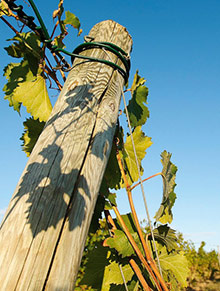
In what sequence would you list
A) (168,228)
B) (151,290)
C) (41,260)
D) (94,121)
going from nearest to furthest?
(41,260) → (94,121) → (151,290) → (168,228)

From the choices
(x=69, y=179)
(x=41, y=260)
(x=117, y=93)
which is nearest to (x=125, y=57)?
(x=117, y=93)

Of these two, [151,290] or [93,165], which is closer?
Result: [93,165]

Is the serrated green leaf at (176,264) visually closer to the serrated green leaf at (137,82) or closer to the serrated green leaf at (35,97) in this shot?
the serrated green leaf at (137,82)

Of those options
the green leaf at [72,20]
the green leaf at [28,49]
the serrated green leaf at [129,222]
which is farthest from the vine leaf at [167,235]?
the green leaf at [72,20]

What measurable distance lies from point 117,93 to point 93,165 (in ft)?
1.65

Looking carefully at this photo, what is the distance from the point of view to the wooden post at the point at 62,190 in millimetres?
813

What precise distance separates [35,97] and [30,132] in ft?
0.94

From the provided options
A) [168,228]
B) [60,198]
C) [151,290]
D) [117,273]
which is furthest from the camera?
[168,228]

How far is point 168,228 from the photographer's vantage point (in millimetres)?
1890

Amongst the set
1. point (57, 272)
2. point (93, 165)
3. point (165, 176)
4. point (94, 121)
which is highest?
point (165, 176)

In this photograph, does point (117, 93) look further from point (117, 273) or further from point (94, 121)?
point (117, 273)

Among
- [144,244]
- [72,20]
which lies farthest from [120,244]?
[72,20]

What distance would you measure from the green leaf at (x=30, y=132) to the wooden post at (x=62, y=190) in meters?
0.71

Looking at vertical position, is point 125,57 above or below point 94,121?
above
